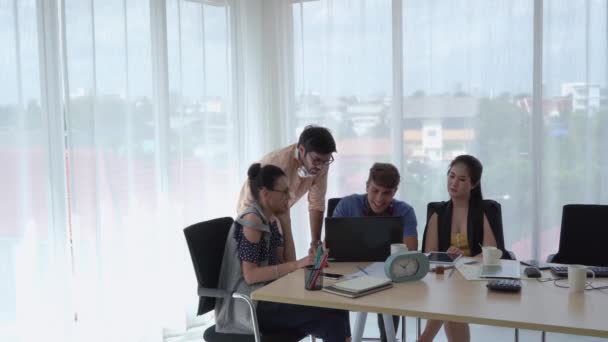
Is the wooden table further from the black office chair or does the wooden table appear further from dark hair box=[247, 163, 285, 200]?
dark hair box=[247, 163, 285, 200]

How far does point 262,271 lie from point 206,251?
0.30m

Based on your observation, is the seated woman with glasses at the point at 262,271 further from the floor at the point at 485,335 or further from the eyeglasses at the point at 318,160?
the floor at the point at 485,335

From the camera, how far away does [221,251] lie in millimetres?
2674

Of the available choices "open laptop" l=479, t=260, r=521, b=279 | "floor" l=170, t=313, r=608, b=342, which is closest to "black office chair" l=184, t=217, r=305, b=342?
"open laptop" l=479, t=260, r=521, b=279

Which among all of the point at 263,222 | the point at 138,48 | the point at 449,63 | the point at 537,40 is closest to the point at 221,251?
the point at 263,222

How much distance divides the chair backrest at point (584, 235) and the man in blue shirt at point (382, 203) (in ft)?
2.57

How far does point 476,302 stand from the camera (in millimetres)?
2033

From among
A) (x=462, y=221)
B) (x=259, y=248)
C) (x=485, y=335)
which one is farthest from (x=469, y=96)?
(x=259, y=248)

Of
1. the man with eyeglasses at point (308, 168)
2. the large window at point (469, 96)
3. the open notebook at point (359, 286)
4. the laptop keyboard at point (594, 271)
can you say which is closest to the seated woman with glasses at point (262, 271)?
the man with eyeglasses at point (308, 168)

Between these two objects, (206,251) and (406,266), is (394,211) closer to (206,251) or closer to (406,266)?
(406,266)

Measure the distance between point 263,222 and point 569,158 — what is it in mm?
2195

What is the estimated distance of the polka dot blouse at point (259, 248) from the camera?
2.45 meters

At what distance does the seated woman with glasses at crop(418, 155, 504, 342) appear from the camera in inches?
117

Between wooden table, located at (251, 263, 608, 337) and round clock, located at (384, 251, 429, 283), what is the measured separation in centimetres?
4
